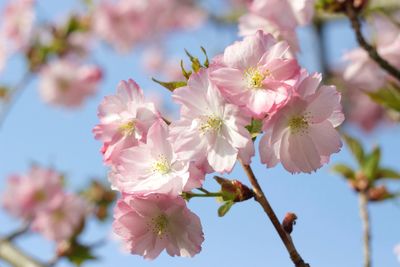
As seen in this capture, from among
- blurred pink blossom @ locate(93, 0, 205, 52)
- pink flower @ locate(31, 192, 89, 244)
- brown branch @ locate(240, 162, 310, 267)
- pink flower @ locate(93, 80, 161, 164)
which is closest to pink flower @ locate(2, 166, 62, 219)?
pink flower @ locate(31, 192, 89, 244)

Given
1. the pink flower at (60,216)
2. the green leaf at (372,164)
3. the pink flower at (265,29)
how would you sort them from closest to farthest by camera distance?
the pink flower at (265,29) < the green leaf at (372,164) < the pink flower at (60,216)

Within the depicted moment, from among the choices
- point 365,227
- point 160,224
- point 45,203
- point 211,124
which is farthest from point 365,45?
point 45,203

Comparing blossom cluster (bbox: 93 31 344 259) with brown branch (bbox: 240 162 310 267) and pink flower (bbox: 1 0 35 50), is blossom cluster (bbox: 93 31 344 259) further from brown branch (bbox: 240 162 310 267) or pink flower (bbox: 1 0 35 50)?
pink flower (bbox: 1 0 35 50)

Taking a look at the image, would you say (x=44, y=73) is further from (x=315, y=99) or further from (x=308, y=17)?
(x=315, y=99)

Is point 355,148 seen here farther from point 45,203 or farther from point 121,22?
point 121,22

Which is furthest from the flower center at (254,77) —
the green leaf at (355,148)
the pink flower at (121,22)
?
the pink flower at (121,22)

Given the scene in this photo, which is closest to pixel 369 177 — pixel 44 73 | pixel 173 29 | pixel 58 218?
pixel 58 218

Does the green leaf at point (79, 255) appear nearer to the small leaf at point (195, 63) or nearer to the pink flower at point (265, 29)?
the pink flower at point (265, 29)
